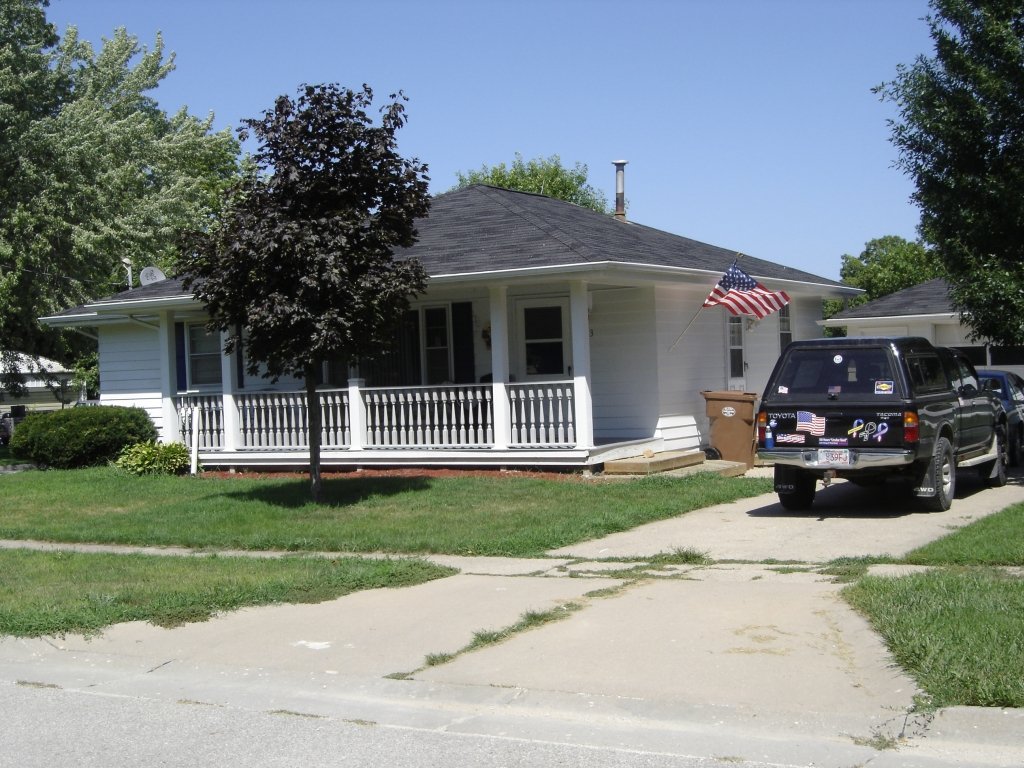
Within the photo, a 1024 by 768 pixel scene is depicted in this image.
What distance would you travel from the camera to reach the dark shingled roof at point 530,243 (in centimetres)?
1680

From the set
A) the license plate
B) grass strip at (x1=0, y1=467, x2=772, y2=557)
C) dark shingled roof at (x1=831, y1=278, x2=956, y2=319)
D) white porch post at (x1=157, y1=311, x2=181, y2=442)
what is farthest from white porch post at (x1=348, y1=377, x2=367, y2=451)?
dark shingled roof at (x1=831, y1=278, x2=956, y2=319)

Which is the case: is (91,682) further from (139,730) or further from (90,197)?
(90,197)

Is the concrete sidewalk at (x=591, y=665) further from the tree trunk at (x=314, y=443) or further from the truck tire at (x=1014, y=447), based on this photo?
the truck tire at (x=1014, y=447)

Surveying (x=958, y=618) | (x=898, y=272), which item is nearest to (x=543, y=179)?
(x=898, y=272)

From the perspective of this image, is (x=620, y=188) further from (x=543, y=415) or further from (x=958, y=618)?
(x=958, y=618)

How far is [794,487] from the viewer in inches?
512

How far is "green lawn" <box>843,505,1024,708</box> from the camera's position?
607 cm

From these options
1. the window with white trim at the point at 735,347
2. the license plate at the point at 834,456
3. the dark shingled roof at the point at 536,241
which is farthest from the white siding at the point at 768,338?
the license plate at the point at 834,456

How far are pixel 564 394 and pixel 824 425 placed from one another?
18.2ft

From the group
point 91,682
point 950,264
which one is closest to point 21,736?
point 91,682

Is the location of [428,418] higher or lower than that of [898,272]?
lower

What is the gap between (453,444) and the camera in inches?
693

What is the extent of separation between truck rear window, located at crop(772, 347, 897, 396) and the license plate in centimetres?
64

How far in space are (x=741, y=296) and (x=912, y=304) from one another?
30.2 feet
